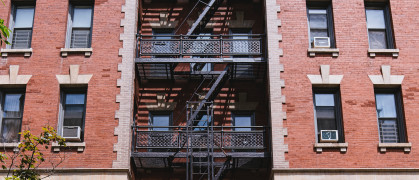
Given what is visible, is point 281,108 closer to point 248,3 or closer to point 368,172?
point 368,172

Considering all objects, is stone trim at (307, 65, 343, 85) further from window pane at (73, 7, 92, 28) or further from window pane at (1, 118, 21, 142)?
window pane at (1, 118, 21, 142)

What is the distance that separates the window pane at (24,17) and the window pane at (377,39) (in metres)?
11.3

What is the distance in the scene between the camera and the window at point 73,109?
17297 millimetres

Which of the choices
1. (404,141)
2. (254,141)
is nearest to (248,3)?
(254,141)

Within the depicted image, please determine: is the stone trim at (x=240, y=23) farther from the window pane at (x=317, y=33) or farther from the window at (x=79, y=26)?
the window at (x=79, y=26)

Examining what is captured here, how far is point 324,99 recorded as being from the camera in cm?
1752

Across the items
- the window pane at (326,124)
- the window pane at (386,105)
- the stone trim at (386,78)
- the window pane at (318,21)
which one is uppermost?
the window pane at (318,21)

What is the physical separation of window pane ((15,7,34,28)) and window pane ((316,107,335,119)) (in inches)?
390

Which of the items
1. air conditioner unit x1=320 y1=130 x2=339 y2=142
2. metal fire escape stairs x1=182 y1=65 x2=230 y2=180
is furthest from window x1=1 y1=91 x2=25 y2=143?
air conditioner unit x1=320 y1=130 x2=339 y2=142

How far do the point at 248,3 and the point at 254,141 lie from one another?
567 centimetres

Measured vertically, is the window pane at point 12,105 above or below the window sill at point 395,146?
above

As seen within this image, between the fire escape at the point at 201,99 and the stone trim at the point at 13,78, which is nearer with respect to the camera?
the fire escape at the point at 201,99

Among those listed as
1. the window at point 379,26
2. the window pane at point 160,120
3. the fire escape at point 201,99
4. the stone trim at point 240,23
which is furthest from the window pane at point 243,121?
the window at point 379,26

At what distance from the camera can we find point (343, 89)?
1711 cm
